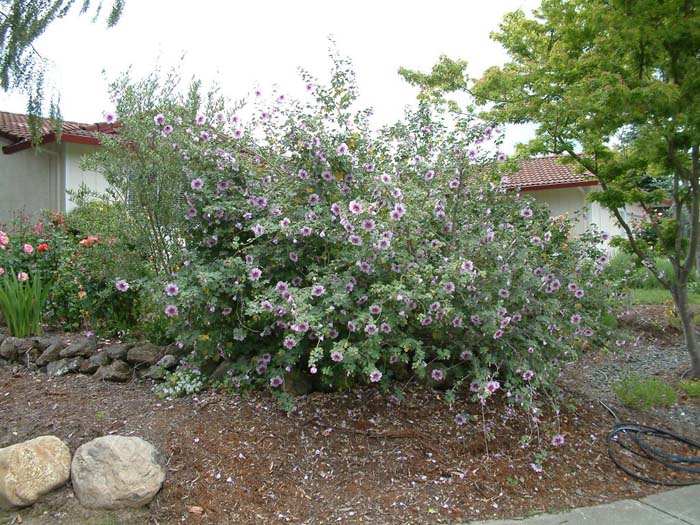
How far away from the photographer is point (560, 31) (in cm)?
555

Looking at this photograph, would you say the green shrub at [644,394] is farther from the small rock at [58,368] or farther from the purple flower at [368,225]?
the small rock at [58,368]

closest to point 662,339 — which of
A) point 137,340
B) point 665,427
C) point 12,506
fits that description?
point 665,427

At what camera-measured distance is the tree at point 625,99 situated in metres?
4.55

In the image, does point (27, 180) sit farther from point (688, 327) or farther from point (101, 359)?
point (688, 327)

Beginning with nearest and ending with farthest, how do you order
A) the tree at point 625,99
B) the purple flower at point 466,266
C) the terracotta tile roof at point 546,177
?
the purple flower at point 466,266 → the tree at point 625,99 → the terracotta tile roof at point 546,177

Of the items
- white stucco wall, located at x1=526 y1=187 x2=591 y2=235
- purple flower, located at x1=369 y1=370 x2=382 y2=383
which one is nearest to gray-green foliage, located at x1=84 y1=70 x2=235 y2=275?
purple flower, located at x1=369 y1=370 x2=382 y2=383

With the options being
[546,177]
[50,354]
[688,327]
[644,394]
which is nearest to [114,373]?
[50,354]

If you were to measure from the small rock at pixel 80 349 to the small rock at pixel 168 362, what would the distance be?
1.96ft

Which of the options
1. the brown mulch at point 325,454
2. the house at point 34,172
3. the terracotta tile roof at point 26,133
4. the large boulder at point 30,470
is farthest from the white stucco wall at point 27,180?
the large boulder at point 30,470

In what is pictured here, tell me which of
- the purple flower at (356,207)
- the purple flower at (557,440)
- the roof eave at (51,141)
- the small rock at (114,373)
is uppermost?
the roof eave at (51,141)

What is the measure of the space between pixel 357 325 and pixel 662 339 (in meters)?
5.36

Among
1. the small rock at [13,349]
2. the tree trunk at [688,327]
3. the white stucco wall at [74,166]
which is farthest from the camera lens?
the white stucco wall at [74,166]

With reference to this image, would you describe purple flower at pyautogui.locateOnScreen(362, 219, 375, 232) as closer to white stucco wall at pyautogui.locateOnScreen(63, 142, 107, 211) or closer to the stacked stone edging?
the stacked stone edging

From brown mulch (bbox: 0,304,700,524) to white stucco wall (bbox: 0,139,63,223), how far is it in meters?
9.22
